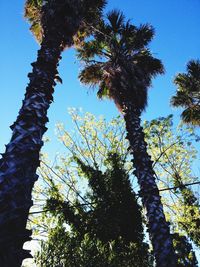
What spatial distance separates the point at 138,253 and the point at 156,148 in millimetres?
10509

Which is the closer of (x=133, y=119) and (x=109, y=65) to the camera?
(x=133, y=119)

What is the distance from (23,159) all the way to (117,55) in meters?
9.58

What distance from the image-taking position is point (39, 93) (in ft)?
17.6

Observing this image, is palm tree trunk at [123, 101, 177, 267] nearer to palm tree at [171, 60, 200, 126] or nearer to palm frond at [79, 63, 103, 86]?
palm frond at [79, 63, 103, 86]

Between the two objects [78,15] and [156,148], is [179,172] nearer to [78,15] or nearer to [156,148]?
[156,148]

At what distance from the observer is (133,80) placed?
11820 millimetres

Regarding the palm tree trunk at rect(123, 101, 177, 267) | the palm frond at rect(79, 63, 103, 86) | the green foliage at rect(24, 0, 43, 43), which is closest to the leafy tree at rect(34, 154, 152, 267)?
the palm tree trunk at rect(123, 101, 177, 267)

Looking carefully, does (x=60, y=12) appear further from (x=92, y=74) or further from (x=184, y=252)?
(x=184, y=252)

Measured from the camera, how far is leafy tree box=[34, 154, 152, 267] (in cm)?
835

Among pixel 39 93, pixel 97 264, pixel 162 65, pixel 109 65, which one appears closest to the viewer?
pixel 39 93

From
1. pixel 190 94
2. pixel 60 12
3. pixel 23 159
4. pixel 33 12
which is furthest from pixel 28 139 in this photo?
pixel 190 94

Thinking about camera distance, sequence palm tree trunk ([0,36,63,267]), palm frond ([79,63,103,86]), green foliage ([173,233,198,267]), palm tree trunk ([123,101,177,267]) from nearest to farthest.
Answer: palm tree trunk ([0,36,63,267]) < palm tree trunk ([123,101,177,267]) < palm frond ([79,63,103,86]) < green foliage ([173,233,198,267])

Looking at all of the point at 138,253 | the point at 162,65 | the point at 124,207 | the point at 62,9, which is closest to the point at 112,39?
the point at 162,65

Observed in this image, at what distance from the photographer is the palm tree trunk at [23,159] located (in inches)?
134
